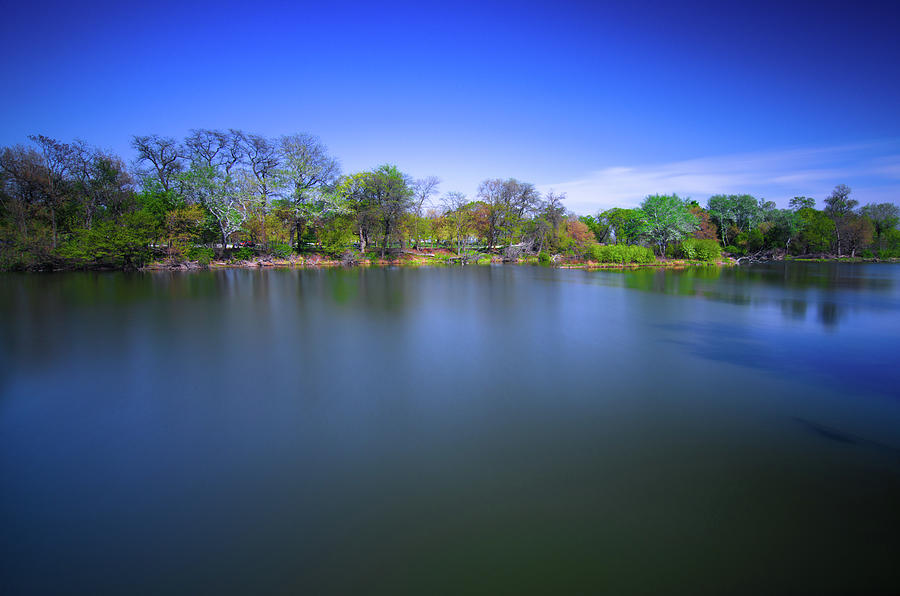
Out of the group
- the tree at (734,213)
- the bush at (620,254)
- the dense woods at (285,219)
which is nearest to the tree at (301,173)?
the dense woods at (285,219)

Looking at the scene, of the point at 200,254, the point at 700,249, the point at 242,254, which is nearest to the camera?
the point at 200,254

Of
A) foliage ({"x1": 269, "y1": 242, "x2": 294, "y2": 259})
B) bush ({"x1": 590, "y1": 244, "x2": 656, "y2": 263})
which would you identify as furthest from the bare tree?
bush ({"x1": 590, "y1": 244, "x2": 656, "y2": 263})

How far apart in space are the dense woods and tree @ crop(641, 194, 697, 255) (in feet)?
0.48

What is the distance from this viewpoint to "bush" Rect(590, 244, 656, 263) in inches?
1633

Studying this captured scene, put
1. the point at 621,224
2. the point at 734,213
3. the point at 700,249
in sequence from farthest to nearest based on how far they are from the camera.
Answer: the point at 734,213
the point at 621,224
the point at 700,249

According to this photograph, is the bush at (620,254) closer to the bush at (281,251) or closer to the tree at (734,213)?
the tree at (734,213)

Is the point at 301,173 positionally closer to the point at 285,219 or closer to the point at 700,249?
the point at 285,219

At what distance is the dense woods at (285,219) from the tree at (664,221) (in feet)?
0.48

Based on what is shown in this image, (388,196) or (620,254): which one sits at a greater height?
(388,196)

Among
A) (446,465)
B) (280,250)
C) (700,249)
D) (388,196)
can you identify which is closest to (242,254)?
(280,250)

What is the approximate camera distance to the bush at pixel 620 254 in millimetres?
41469

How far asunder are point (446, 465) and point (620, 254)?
1636 inches

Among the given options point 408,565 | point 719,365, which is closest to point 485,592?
point 408,565

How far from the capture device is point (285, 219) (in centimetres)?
3997
